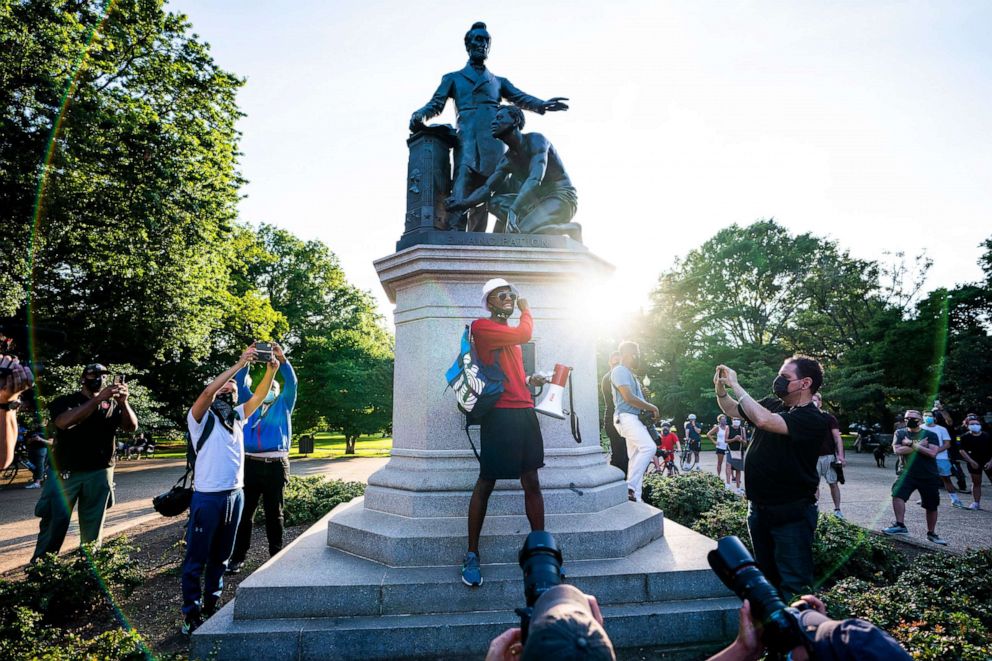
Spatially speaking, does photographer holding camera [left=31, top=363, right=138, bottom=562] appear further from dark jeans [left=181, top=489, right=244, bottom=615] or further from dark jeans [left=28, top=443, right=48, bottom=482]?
dark jeans [left=28, top=443, right=48, bottom=482]

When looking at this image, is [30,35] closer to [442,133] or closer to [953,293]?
A: [442,133]

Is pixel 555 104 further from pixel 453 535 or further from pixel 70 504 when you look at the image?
pixel 70 504

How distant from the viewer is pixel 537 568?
4.47 ft

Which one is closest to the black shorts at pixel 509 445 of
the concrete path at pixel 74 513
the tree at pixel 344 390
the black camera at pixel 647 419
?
the black camera at pixel 647 419

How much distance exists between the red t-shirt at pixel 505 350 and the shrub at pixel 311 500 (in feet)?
16.0

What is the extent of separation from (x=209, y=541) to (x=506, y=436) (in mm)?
2435

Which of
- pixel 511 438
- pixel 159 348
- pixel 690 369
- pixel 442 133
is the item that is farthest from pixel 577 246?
pixel 690 369

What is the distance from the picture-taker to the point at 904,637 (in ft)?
9.82

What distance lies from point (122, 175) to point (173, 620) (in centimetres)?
1413

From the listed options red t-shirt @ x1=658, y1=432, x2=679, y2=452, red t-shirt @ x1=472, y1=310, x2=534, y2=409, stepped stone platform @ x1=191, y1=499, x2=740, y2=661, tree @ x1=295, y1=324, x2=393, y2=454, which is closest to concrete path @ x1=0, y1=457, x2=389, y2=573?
stepped stone platform @ x1=191, y1=499, x2=740, y2=661

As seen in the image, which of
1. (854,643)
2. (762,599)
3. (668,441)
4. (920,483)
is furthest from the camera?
(668,441)

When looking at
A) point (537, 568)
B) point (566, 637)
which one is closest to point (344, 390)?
point (537, 568)

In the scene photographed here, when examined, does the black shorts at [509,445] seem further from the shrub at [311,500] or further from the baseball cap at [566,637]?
the shrub at [311,500]

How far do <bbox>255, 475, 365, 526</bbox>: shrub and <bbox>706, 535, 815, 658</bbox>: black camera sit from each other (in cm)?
711
